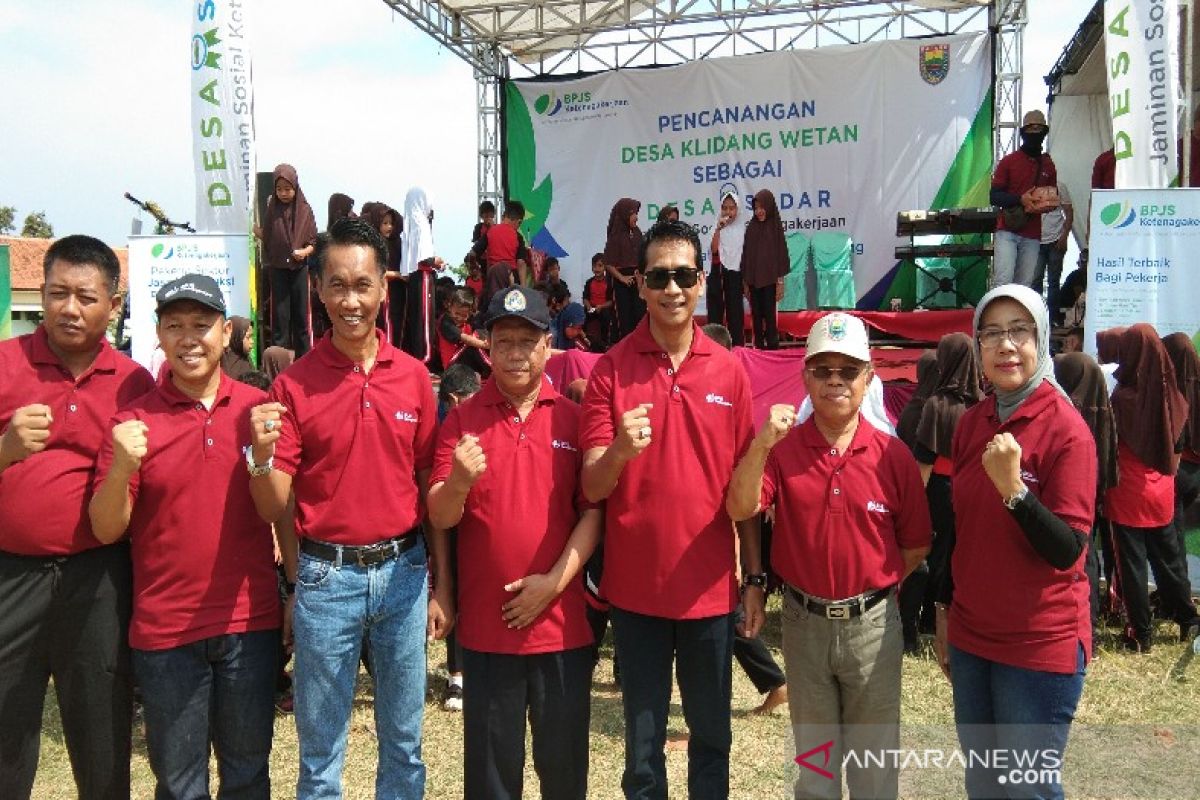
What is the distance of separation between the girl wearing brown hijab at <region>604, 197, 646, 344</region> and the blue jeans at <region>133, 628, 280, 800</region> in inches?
317

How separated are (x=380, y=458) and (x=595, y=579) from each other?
5.29 ft

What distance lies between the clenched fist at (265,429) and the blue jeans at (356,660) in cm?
36

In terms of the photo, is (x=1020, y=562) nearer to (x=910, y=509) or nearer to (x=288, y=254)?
(x=910, y=509)

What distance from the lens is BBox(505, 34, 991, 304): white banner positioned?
12.3 m

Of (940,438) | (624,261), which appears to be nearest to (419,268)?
(624,261)

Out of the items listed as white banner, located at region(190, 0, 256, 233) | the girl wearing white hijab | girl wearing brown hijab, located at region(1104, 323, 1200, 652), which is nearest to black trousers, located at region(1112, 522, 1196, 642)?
girl wearing brown hijab, located at region(1104, 323, 1200, 652)

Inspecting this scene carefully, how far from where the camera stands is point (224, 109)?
24.5 ft

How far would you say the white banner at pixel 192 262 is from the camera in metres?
7.20

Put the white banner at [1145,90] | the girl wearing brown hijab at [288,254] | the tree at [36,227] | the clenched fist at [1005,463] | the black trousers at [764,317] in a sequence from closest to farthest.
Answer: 1. the clenched fist at [1005,463]
2. the white banner at [1145,90]
3. the girl wearing brown hijab at [288,254]
4. the black trousers at [764,317]
5. the tree at [36,227]

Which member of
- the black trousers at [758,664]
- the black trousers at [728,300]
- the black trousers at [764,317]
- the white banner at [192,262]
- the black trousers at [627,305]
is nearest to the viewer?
the black trousers at [758,664]

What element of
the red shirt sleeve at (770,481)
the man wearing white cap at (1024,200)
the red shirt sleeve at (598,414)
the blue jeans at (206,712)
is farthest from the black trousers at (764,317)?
the blue jeans at (206,712)

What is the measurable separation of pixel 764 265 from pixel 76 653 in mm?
8071

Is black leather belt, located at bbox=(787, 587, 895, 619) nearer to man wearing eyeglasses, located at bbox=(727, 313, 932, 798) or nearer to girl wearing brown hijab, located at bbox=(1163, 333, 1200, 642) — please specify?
man wearing eyeglasses, located at bbox=(727, 313, 932, 798)

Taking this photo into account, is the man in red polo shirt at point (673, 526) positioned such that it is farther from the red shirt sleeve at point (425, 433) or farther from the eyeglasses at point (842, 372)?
the red shirt sleeve at point (425, 433)
